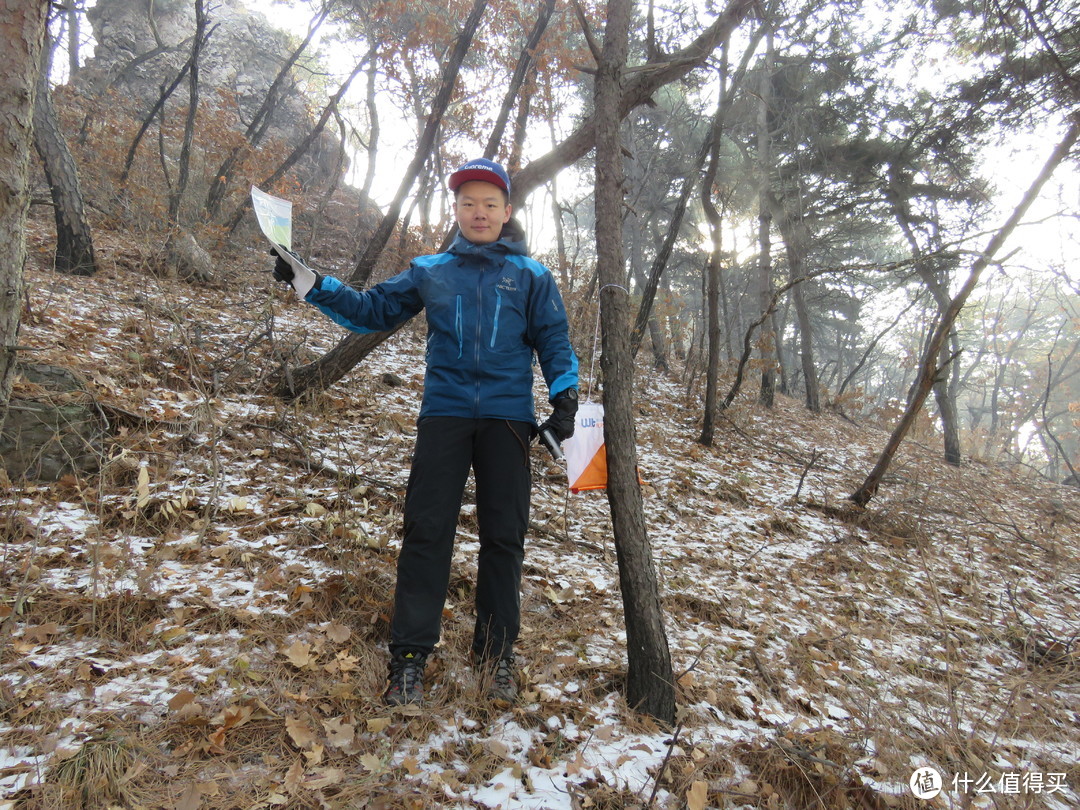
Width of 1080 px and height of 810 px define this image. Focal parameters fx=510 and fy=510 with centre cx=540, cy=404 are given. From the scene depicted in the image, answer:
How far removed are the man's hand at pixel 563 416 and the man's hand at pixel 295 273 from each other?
3.89 feet

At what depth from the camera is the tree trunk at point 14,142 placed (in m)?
1.84

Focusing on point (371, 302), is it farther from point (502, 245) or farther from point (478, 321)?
point (502, 245)

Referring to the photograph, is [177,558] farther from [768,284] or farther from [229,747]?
[768,284]

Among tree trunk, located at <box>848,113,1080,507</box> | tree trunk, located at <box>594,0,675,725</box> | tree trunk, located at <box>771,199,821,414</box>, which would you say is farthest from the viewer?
tree trunk, located at <box>771,199,821,414</box>

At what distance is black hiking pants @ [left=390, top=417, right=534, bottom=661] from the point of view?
2.21 m

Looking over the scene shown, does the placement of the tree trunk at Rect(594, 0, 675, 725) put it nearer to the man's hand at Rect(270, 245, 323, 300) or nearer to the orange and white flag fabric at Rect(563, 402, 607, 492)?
the orange and white flag fabric at Rect(563, 402, 607, 492)

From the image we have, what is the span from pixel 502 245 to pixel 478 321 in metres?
0.41

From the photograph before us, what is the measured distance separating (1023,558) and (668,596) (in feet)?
16.1

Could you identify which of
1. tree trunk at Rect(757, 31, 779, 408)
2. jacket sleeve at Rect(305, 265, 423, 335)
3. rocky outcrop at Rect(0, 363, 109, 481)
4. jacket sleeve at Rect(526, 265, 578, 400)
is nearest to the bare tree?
rocky outcrop at Rect(0, 363, 109, 481)

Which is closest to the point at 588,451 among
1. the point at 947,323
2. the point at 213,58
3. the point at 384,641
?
the point at 384,641

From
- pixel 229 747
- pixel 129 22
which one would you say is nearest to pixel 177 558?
pixel 229 747

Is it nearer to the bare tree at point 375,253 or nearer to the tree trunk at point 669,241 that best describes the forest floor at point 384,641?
the bare tree at point 375,253

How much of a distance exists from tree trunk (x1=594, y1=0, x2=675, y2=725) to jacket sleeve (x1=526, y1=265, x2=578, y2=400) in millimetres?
222

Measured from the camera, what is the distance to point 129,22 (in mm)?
17719
